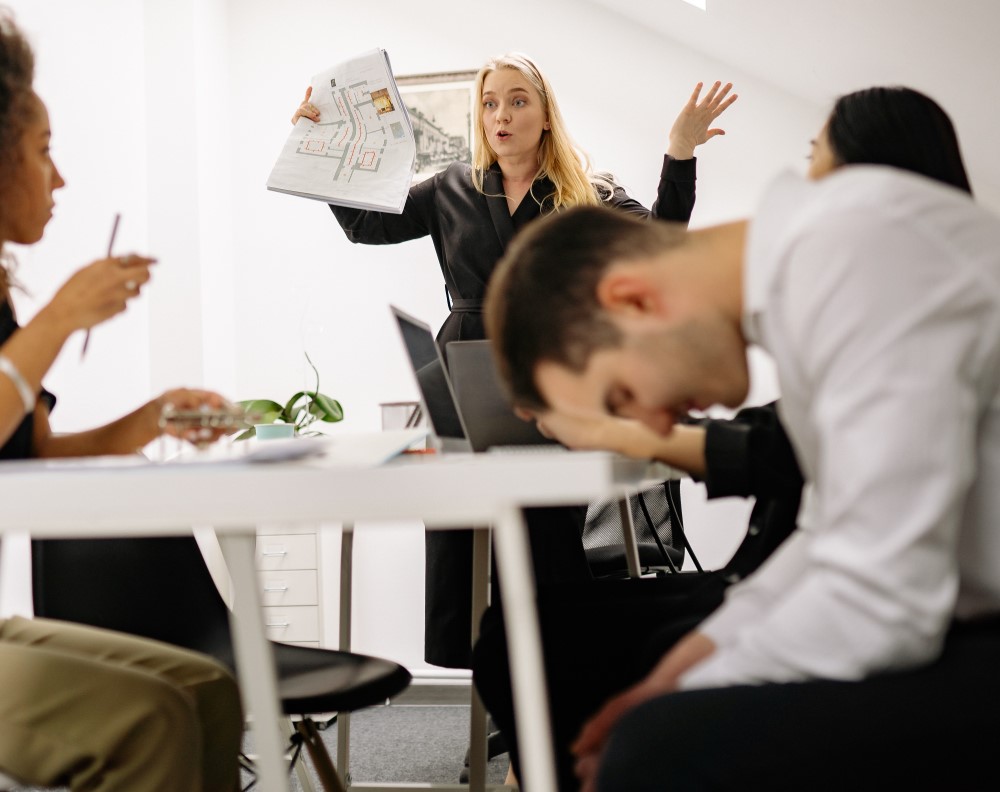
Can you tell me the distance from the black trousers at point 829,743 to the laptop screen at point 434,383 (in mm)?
732

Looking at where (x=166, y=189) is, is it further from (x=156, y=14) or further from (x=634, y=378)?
(x=634, y=378)

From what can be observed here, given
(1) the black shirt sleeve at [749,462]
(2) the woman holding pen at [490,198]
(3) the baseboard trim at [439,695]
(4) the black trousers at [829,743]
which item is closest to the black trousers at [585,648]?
(1) the black shirt sleeve at [749,462]

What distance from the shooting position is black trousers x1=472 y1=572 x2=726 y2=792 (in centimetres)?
104

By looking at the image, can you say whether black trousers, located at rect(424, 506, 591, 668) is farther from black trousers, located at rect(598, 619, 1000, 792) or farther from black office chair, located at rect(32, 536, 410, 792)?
black trousers, located at rect(598, 619, 1000, 792)

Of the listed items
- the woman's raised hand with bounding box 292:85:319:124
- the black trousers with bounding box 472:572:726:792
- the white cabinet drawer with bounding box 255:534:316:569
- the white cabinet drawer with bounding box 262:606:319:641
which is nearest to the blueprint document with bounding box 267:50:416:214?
the woman's raised hand with bounding box 292:85:319:124

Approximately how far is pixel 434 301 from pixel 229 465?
10.8 feet

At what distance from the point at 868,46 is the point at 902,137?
2011 millimetres

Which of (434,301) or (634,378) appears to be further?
(434,301)

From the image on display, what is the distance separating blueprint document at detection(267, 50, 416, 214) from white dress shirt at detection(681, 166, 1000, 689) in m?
1.46

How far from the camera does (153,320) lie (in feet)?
12.3

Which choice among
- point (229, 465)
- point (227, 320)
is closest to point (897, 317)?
point (229, 465)

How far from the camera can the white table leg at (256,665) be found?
26.9 inches

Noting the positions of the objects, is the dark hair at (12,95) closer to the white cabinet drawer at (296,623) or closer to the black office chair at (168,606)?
the black office chair at (168,606)

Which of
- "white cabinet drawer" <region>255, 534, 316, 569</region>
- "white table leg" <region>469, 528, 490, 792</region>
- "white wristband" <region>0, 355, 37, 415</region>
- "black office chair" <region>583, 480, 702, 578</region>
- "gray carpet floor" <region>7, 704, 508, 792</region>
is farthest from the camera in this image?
"white cabinet drawer" <region>255, 534, 316, 569</region>
